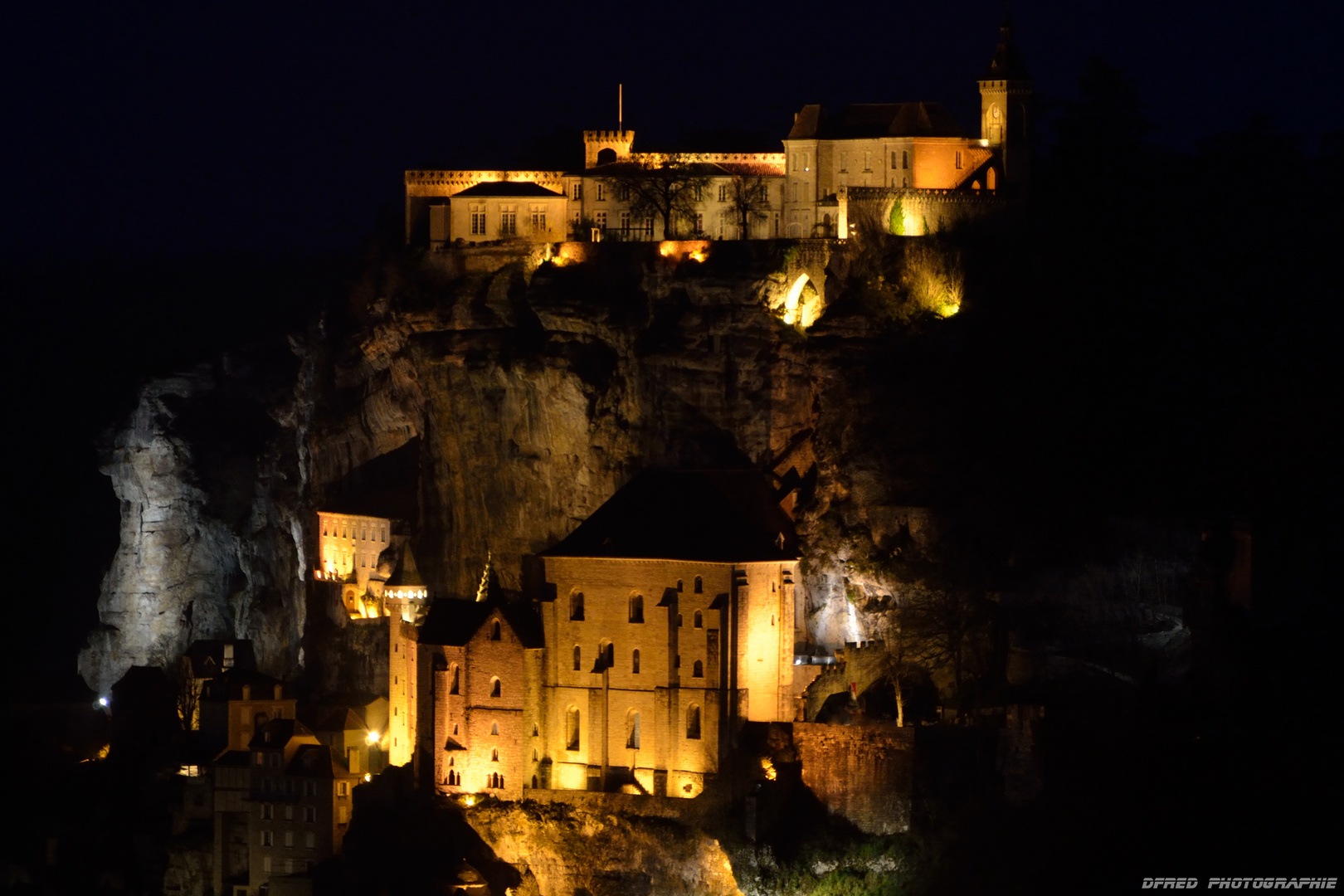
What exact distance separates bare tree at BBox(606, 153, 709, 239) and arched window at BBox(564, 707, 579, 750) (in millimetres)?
22299

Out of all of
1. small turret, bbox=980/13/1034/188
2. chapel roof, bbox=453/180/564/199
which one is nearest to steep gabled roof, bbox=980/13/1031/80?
small turret, bbox=980/13/1034/188

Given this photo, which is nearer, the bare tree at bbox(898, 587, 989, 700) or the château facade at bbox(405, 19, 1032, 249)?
the bare tree at bbox(898, 587, 989, 700)

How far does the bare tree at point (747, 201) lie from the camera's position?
305 ft

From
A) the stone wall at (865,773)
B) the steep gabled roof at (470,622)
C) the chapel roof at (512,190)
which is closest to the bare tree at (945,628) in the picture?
the stone wall at (865,773)

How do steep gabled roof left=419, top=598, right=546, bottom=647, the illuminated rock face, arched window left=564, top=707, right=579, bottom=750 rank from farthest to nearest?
the illuminated rock face, steep gabled roof left=419, top=598, right=546, bottom=647, arched window left=564, top=707, right=579, bottom=750

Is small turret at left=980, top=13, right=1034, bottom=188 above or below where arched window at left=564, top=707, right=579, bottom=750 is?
above

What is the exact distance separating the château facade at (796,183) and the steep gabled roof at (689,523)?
11.7 m

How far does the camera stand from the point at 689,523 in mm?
78812

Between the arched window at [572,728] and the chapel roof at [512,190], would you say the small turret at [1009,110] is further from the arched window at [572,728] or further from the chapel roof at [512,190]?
the arched window at [572,728]

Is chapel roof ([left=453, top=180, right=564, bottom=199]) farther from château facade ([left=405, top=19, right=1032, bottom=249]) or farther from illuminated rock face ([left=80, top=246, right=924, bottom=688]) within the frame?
illuminated rock face ([left=80, top=246, right=924, bottom=688])

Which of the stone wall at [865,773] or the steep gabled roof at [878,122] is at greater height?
→ the steep gabled roof at [878,122]

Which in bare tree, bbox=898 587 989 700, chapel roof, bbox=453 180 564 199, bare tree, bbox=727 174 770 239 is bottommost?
bare tree, bbox=898 587 989 700

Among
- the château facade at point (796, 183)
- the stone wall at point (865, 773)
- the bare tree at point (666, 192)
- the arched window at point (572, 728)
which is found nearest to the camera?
the stone wall at point (865, 773)

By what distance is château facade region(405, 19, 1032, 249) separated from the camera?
291 feet
